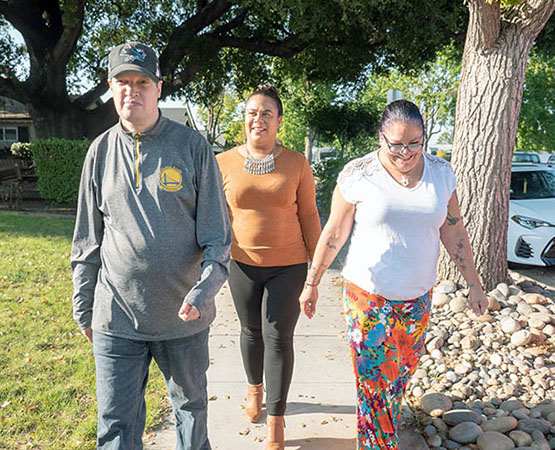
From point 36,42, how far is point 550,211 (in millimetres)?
15292

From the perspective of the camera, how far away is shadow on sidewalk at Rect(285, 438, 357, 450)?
323cm

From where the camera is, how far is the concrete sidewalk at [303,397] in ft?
10.8

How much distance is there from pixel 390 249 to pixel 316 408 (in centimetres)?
171

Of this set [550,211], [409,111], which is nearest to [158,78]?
[409,111]

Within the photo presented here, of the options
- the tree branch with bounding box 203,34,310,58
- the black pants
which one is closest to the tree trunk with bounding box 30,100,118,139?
the tree branch with bounding box 203,34,310,58

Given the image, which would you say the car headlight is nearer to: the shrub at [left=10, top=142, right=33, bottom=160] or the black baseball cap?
the black baseball cap

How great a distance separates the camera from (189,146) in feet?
7.54

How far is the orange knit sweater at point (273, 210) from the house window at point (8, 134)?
42.5 meters

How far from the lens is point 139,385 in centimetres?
239

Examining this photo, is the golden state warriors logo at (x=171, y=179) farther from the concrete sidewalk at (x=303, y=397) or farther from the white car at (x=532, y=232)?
the white car at (x=532, y=232)

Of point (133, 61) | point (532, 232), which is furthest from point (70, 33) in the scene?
point (133, 61)

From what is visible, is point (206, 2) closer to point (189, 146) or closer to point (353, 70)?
point (353, 70)

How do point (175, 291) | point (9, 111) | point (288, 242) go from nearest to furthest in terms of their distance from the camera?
1. point (175, 291)
2. point (288, 242)
3. point (9, 111)

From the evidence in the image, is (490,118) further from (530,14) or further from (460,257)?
(460,257)
